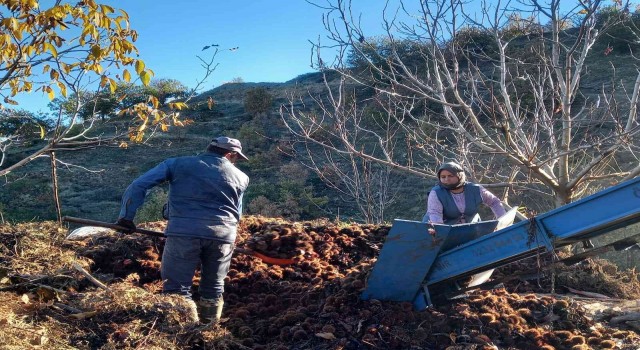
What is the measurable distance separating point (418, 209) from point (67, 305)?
35.8 feet

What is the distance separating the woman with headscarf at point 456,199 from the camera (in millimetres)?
5371

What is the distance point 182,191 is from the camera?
193 inches

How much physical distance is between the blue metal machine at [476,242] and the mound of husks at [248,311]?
8.5 inches

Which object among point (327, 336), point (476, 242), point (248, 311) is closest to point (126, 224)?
point (248, 311)

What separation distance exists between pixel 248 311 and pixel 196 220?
0.88 metres

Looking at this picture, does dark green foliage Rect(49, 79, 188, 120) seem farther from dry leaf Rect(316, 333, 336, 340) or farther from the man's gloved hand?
dry leaf Rect(316, 333, 336, 340)

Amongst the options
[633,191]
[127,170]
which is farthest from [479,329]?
[127,170]

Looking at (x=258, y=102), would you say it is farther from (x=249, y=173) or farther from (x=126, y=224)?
(x=126, y=224)

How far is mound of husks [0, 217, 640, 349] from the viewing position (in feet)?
14.3

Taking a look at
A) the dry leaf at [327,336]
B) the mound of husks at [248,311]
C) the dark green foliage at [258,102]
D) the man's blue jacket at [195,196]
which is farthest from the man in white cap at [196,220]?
the dark green foliage at [258,102]

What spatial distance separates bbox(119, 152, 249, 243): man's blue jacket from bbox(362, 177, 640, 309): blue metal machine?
124 centimetres

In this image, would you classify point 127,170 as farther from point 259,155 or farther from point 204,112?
point 204,112

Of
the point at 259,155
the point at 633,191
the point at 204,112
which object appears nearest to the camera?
the point at 633,191

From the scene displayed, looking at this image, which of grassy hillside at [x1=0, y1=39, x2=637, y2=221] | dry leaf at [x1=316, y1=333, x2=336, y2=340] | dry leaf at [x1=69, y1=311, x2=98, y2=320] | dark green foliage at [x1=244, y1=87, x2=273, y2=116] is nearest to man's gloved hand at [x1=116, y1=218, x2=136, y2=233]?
dry leaf at [x1=69, y1=311, x2=98, y2=320]
